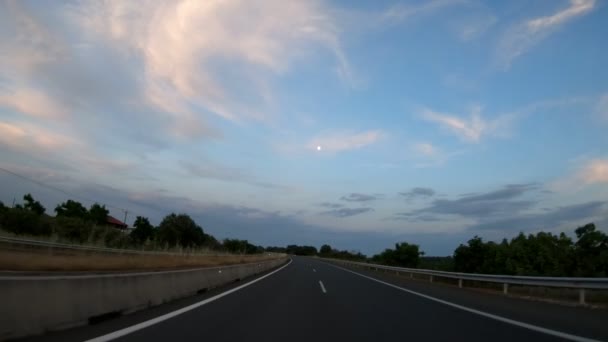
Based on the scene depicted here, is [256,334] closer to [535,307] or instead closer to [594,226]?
[535,307]

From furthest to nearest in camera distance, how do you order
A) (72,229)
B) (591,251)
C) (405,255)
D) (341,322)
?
(405,255), (72,229), (591,251), (341,322)

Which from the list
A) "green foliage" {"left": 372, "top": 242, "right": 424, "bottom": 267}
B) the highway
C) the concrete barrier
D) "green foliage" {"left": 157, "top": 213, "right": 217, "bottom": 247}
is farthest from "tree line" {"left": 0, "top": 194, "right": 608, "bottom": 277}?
"green foliage" {"left": 157, "top": 213, "right": 217, "bottom": 247}

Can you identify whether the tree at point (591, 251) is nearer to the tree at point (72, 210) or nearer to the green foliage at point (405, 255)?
the green foliage at point (405, 255)

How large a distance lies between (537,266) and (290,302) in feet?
94.7

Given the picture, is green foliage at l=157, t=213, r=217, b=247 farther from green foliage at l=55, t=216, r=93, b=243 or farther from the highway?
the highway

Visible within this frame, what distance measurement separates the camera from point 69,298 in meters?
7.25

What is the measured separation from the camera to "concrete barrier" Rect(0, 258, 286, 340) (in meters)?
5.96

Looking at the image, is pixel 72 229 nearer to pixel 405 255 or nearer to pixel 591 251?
pixel 405 255

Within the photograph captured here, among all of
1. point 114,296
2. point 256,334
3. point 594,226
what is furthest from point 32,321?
point 594,226

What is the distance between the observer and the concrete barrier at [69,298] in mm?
5957

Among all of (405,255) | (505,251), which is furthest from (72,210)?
(505,251)

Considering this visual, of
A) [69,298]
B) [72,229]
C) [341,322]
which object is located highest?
[72,229]

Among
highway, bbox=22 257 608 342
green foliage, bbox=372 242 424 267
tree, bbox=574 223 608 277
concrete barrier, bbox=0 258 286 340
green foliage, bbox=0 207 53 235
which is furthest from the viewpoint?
green foliage, bbox=372 242 424 267

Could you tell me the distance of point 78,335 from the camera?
6.60 m
